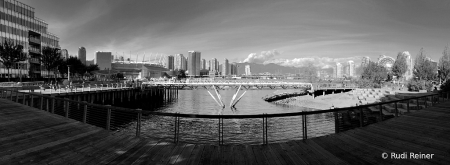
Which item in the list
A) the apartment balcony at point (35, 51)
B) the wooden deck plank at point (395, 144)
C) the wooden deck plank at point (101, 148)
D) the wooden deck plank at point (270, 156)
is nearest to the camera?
the wooden deck plank at point (270, 156)

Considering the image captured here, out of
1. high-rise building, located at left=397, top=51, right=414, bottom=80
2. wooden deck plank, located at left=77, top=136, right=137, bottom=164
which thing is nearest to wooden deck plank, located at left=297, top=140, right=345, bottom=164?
wooden deck plank, located at left=77, top=136, right=137, bottom=164

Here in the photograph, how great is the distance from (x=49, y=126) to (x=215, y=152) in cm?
777

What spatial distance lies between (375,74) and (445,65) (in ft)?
114

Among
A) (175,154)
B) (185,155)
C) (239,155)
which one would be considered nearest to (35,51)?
(175,154)

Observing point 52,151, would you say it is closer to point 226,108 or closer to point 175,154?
point 175,154

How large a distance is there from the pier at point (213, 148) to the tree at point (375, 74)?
→ 73.3 meters

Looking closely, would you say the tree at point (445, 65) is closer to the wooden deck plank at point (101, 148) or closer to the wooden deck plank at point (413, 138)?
the wooden deck plank at point (413, 138)

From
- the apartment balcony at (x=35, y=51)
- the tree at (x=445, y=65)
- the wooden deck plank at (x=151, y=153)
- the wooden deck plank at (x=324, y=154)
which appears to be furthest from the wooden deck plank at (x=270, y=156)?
the apartment balcony at (x=35, y=51)

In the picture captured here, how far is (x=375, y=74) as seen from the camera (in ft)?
235

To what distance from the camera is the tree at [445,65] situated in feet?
125

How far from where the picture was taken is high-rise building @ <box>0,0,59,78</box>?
197 feet

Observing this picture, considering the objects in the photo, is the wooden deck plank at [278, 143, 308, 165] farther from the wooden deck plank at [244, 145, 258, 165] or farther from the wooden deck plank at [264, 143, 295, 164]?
the wooden deck plank at [244, 145, 258, 165]

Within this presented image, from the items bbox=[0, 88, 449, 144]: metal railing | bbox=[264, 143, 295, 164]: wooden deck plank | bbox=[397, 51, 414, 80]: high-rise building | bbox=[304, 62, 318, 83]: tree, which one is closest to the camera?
bbox=[264, 143, 295, 164]: wooden deck plank

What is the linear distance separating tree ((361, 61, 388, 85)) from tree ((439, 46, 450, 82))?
3080 cm
